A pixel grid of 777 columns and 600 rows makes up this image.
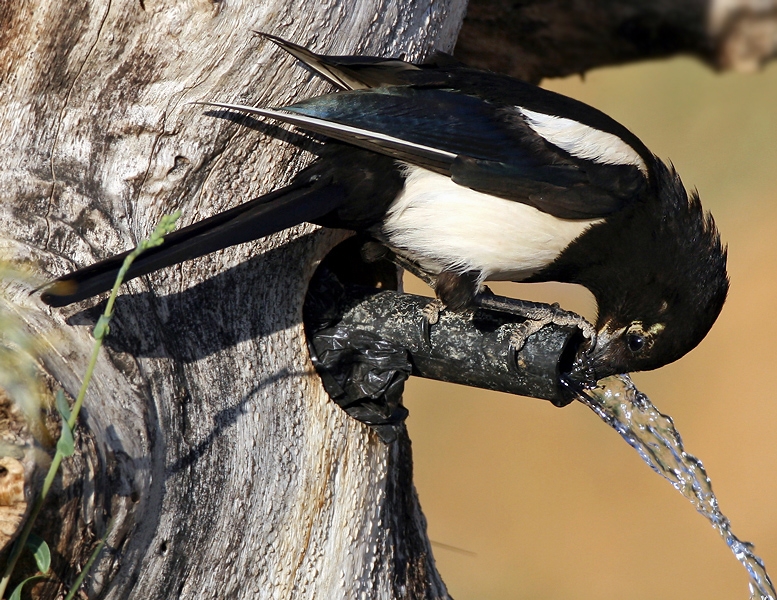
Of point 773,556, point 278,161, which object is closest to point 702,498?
point 278,161

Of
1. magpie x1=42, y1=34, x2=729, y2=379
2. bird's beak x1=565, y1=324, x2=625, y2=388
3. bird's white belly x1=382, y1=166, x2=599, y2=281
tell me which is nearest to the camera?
magpie x1=42, y1=34, x2=729, y2=379

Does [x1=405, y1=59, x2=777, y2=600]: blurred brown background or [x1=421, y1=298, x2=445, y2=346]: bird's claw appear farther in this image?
[x1=405, y1=59, x2=777, y2=600]: blurred brown background

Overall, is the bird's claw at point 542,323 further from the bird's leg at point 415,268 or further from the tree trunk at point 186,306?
the tree trunk at point 186,306

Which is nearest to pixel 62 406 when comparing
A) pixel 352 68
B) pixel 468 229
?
pixel 352 68

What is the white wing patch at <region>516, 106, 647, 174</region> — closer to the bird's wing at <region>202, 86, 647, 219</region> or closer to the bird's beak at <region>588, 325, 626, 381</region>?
the bird's wing at <region>202, 86, 647, 219</region>

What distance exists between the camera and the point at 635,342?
2270mm

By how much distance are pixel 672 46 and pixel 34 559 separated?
101 inches

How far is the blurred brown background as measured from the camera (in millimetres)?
4988

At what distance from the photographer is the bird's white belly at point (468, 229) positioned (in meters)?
2.12

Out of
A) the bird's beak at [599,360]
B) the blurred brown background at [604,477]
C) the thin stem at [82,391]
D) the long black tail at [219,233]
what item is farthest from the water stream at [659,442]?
the blurred brown background at [604,477]

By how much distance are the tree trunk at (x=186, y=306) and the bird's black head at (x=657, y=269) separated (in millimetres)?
627

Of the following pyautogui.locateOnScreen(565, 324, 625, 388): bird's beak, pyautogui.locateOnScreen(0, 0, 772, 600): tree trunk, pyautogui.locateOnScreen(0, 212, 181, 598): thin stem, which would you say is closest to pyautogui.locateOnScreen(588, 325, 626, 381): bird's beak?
pyautogui.locateOnScreen(565, 324, 625, 388): bird's beak

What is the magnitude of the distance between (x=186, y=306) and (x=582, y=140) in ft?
3.34

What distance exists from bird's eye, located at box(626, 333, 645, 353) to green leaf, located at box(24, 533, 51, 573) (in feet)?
4.75
